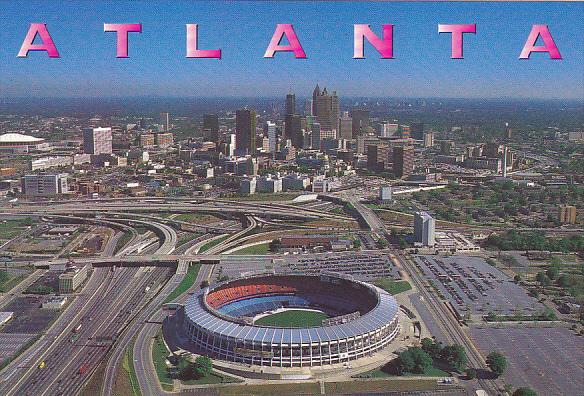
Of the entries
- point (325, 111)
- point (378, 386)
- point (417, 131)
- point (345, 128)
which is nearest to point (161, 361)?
point (378, 386)

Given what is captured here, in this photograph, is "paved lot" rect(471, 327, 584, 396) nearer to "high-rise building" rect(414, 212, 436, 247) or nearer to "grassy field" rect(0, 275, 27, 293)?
"high-rise building" rect(414, 212, 436, 247)

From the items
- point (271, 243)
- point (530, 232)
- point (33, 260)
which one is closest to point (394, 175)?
point (530, 232)

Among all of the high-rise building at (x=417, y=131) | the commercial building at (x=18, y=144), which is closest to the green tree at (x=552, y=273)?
the commercial building at (x=18, y=144)

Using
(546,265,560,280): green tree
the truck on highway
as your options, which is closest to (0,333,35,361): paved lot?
the truck on highway

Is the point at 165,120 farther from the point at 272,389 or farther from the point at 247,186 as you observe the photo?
the point at 272,389

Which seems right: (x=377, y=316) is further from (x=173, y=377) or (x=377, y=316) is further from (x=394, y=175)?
(x=394, y=175)

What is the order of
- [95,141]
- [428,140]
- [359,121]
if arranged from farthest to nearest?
[359,121], [428,140], [95,141]
